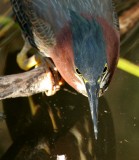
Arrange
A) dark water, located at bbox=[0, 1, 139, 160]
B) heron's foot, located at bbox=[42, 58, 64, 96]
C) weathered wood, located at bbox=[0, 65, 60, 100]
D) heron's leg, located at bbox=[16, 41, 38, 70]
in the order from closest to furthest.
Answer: weathered wood, located at bbox=[0, 65, 60, 100], dark water, located at bbox=[0, 1, 139, 160], heron's foot, located at bbox=[42, 58, 64, 96], heron's leg, located at bbox=[16, 41, 38, 70]

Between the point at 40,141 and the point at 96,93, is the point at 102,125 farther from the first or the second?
the point at 96,93

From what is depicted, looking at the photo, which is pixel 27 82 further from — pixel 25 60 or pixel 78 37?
pixel 25 60

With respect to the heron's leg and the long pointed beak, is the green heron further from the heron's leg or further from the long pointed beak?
the heron's leg

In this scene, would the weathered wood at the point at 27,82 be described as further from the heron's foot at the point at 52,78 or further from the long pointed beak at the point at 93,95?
the long pointed beak at the point at 93,95

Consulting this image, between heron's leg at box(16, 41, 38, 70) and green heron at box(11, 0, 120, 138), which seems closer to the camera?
green heron at box(11, 0, 120, 138)

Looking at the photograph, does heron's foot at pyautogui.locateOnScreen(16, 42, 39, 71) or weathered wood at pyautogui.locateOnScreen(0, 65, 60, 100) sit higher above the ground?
weathered wood at pyautogui.locateOnScreen(0, 65, 60, 100)

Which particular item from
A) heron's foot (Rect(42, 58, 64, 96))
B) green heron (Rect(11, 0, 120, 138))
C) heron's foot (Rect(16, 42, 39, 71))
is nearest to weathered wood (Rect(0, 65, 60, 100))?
heron's foot (Rect(42, 58, 64, 96))

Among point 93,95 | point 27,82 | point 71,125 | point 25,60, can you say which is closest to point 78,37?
point 93,95

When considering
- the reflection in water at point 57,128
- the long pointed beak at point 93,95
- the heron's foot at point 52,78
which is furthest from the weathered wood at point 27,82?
the long pointed beak at point 93,95
